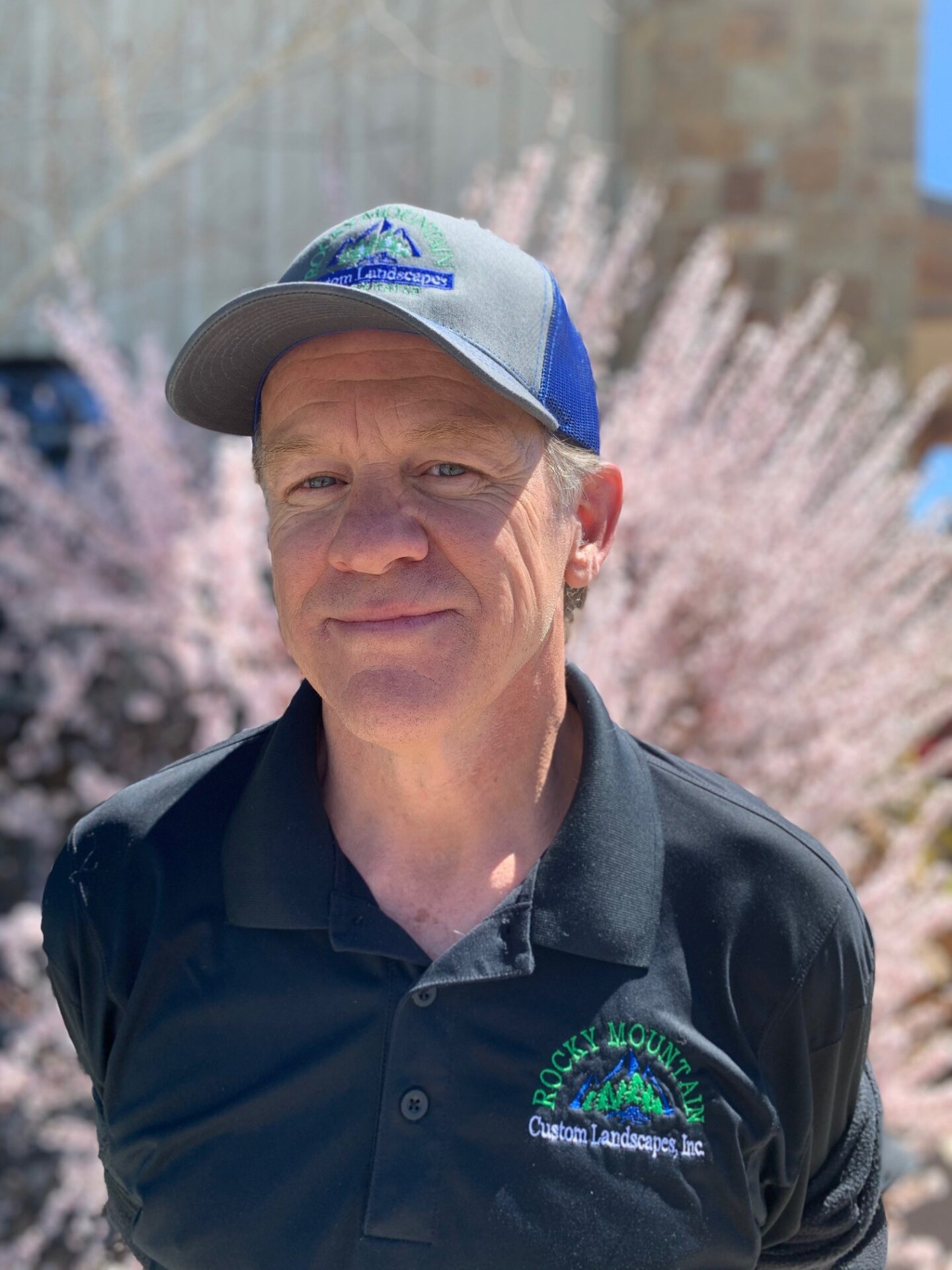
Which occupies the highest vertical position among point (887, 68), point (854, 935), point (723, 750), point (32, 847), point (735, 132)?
point (887, 68)

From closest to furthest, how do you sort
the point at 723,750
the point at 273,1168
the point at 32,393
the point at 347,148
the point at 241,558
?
the point at 273,1168
the point at 241,558
the point at 723,750
the point at 32,393
the point at 347,148

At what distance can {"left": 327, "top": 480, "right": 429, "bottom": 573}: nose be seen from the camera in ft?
4.46

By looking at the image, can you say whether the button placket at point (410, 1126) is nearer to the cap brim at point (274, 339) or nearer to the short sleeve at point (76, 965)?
the short sleeve at point (76, 965)

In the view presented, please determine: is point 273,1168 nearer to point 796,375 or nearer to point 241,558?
point 241,558

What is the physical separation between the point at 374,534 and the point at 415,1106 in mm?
592

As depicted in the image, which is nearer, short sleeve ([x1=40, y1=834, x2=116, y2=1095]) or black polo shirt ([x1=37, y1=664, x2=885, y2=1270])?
black polo shirt ([x1=37, y1=664, x2=885, y2=1270])

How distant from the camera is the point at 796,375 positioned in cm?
440

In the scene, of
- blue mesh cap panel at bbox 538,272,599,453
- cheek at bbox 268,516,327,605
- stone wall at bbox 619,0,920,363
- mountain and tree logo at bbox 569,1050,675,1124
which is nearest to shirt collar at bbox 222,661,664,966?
mountain and tree logo at bbox 569,1050,675,1124

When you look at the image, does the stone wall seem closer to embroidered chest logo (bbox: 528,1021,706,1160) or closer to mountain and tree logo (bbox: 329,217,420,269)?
mountain and tree logo (bbox: 329,217,420,269)

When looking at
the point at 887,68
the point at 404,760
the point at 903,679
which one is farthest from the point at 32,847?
the point at 887,68

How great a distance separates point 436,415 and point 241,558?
1796 mm

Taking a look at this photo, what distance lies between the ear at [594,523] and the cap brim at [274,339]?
0.15 meters

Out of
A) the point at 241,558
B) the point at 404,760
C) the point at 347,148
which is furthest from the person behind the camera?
the point at 347,148

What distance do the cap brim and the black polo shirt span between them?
18.0 inches
